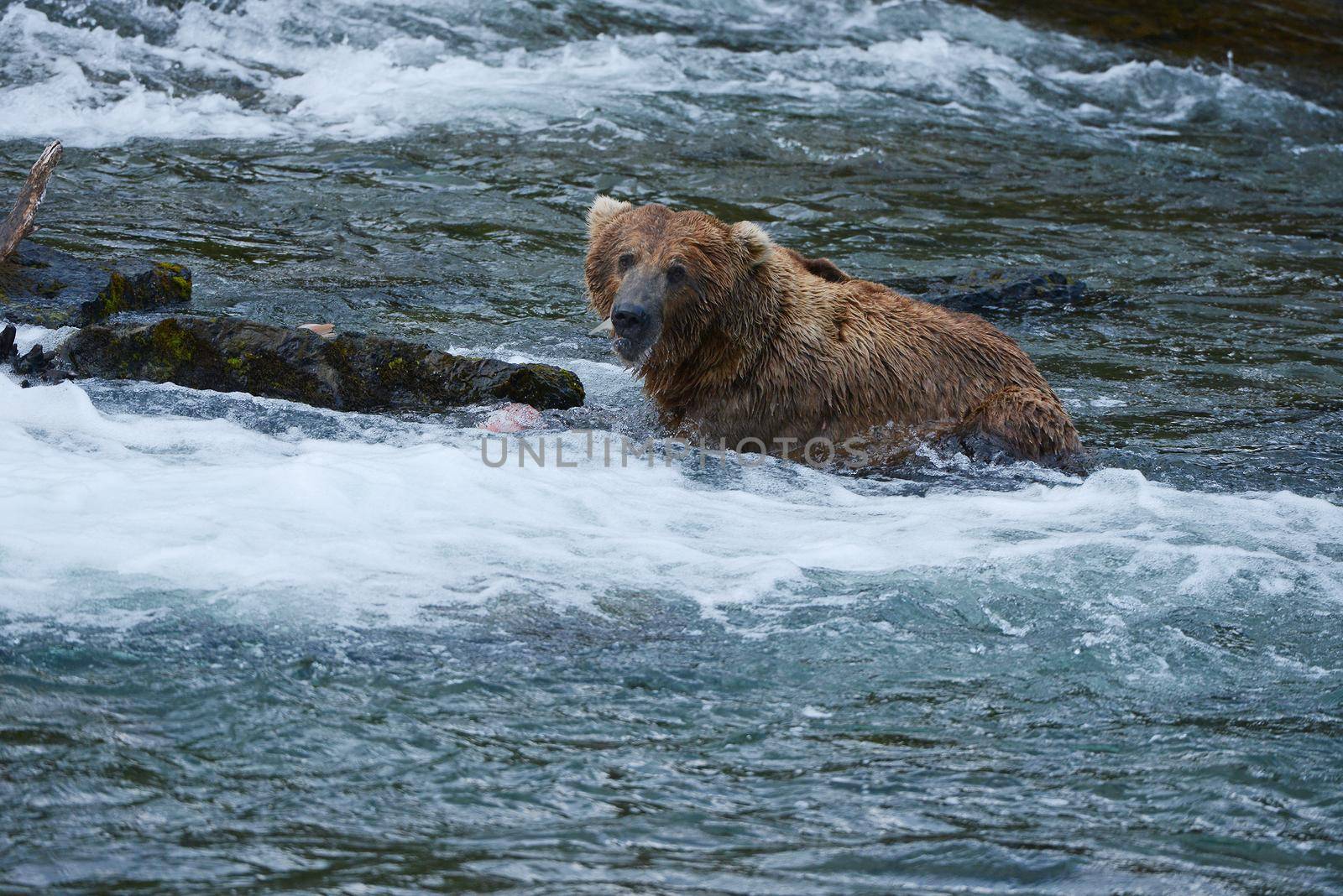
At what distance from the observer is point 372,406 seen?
6117mm

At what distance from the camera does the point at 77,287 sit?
682 cm

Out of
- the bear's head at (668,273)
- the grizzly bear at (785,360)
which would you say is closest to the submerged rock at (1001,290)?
the grizzly bear at (785,360)

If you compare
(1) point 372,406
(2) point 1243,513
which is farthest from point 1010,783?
(1) point 372,406

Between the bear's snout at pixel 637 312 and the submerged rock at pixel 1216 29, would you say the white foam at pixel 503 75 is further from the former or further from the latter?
the bear's snout at pixel 637 312

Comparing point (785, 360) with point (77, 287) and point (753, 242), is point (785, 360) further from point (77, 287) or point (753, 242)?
point (77, 287)

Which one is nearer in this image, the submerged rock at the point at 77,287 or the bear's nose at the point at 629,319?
the bear's nose at the point at 629,319

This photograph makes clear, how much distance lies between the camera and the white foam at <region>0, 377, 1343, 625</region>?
4216mm

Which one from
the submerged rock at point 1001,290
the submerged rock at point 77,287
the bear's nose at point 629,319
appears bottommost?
the submerged rock at point 77,287

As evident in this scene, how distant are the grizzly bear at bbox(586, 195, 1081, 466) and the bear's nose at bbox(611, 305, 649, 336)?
11cm

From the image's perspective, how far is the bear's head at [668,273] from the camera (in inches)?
228

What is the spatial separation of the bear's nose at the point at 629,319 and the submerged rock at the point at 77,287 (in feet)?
8.37

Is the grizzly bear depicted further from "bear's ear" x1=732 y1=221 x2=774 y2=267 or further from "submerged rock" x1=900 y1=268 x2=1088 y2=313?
"submerged rock" x1=900 y1=268 x2=1088 y2=313

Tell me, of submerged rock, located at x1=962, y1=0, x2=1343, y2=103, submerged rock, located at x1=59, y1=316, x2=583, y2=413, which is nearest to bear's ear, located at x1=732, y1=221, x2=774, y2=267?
submerged rock, located at x1=59, y1=316, x2=583, y2=413

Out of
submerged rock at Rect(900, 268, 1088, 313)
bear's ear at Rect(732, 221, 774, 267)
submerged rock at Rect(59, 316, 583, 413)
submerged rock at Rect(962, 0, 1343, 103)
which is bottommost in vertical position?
submerged rock at Rect(59, 316, 583, 413)
